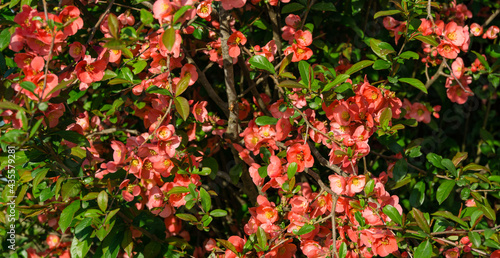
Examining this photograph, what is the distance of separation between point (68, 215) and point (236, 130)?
0.61 metres

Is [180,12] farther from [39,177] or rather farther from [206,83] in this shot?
[39,177]

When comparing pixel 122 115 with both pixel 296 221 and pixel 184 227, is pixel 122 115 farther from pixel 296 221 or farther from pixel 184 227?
pixel 296 221

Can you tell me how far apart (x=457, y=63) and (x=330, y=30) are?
526 millimetres

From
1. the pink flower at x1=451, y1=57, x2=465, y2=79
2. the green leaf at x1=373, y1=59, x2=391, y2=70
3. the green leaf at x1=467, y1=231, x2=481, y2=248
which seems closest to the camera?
the green leaf at x1=467, y1=231, x2=481, y2=248

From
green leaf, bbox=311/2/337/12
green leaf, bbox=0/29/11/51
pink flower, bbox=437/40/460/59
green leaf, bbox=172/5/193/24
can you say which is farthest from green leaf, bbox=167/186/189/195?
pink flower, bbox=437/40/460/59

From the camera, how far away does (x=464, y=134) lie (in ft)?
6.81

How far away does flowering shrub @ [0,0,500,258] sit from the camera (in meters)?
1.14

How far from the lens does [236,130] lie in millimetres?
1429

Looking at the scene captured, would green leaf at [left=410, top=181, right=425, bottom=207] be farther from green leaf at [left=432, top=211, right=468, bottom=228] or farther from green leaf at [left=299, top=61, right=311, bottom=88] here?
green leaf at [left=299, top=61, right=311, bottom=88]

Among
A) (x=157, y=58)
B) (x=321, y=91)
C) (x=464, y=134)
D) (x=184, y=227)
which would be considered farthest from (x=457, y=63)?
(x=184, y=227)

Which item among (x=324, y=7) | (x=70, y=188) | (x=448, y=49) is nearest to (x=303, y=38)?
(x=324, y=7)

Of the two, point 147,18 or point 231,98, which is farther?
point 231,98

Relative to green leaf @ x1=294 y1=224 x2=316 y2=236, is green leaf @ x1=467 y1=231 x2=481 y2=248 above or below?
above

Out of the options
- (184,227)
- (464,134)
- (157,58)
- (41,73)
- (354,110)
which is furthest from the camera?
(464,134)
